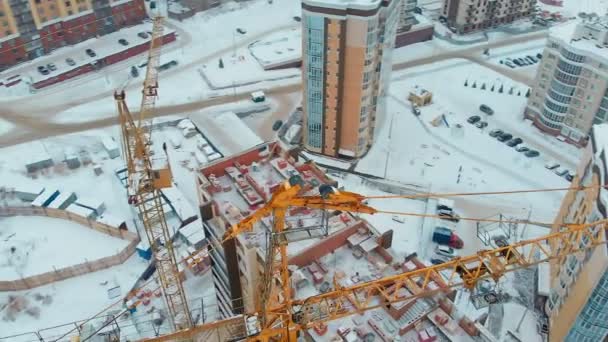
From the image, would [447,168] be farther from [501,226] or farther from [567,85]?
[567,85]

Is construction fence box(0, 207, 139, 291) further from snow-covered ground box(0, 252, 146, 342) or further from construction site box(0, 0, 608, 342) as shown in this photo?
snow-covered ground box(0, 252, 146, 342)

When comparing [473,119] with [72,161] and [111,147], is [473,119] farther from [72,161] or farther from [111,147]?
[72,161]

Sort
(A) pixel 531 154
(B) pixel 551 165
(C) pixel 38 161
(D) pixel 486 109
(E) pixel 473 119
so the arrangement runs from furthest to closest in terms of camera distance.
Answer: (D) pixel 486 109
(E) pixel 473 119
(A) pixel 531 154
(B) pixel 551 165
(C) pixel 38 161

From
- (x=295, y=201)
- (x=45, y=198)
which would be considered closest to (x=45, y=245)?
(x=45, y=198)

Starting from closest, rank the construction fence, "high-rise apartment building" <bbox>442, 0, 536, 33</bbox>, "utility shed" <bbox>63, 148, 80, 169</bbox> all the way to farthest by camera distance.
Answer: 1. the construction fence
2. "utility shed" <bbox>63, 148, 80, 169</bbox>
3. "high-rise apartment building" <bbox>442, 0, 536, 33</bbox>

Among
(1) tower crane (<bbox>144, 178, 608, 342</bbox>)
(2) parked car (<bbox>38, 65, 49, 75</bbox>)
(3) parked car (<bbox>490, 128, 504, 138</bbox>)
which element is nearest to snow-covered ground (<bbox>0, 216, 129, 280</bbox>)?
(1) tower crane (<bbox>144, 178, 608, 342</bbox>)
